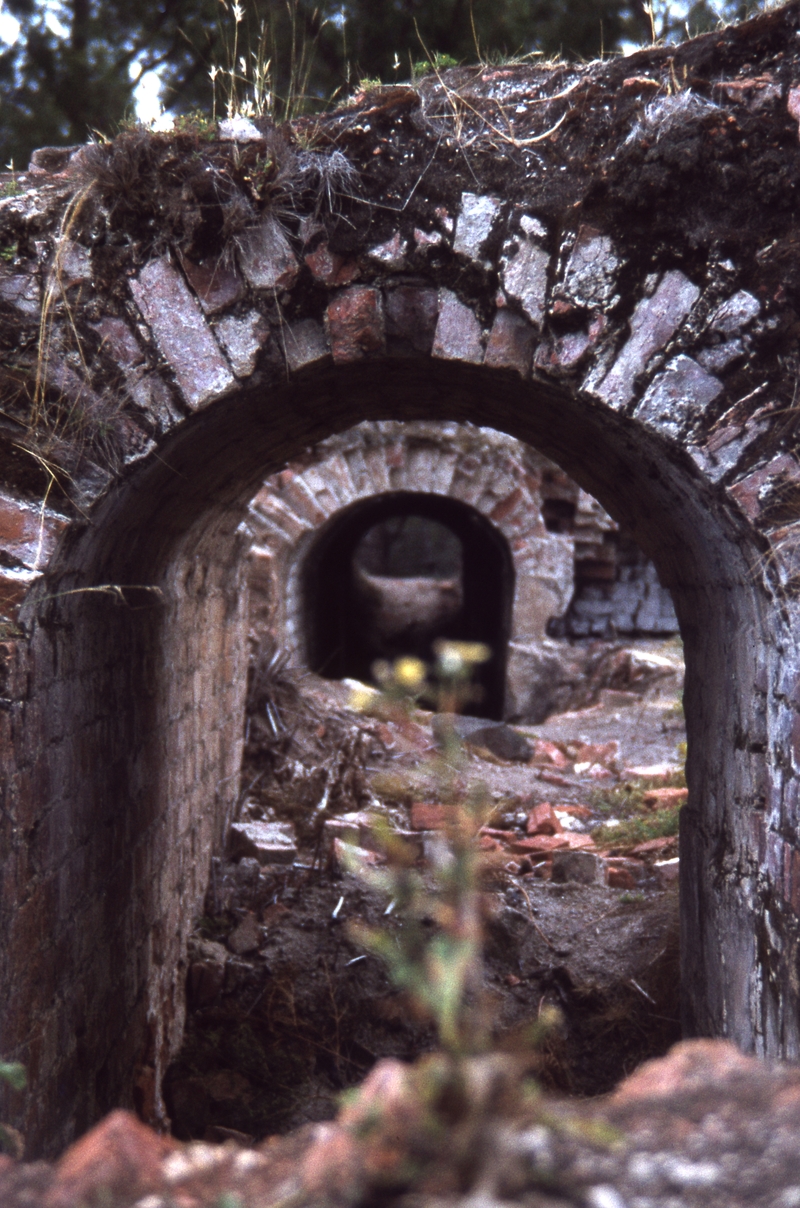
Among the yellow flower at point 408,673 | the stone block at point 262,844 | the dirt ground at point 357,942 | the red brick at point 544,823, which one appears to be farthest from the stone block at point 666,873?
the yellow flower at point 408,673

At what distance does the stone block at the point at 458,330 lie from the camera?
2.25 metres

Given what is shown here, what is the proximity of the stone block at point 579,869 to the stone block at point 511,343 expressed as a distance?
3.14 m

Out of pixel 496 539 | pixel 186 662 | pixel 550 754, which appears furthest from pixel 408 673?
pixel 496 539

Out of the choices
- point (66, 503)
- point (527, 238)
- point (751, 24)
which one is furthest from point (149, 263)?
point (751, 24)

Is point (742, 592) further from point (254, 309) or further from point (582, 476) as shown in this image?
point (254, 309)

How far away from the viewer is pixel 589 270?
7.10ft

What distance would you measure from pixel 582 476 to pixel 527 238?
126 cm

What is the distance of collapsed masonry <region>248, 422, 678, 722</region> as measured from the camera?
7750 millimetres

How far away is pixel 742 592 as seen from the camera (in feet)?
7.57

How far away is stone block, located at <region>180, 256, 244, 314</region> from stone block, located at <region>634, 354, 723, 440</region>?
104 cm

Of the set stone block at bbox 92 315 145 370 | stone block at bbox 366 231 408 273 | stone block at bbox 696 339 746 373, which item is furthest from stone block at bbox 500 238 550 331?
stone block at bbox 92 315 145 370

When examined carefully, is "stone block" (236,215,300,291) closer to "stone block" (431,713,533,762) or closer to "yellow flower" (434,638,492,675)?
"yellow flower" (434,638,492,675)

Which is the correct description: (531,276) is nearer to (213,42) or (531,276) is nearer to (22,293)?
(22,293)

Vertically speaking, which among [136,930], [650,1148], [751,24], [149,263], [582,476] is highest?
[751,24]
